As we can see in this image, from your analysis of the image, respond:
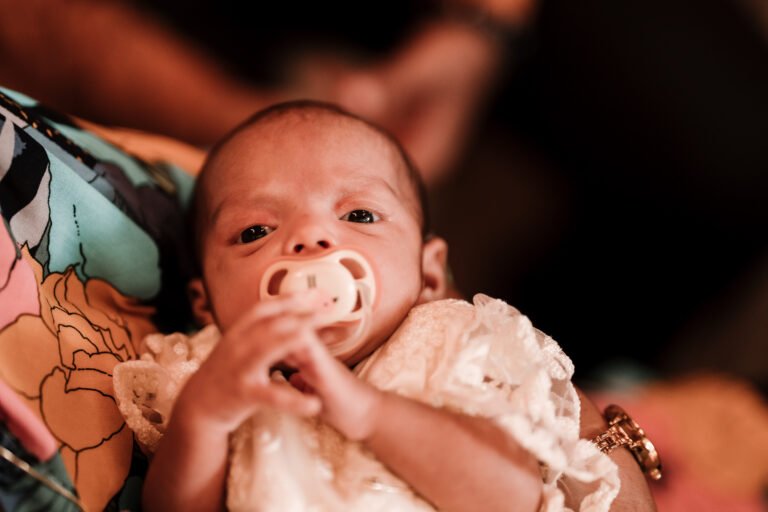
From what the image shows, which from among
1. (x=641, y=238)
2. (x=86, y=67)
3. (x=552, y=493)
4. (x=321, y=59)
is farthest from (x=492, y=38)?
(x=552, y=493)

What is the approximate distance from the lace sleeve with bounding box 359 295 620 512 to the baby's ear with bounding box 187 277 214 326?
0.30 m

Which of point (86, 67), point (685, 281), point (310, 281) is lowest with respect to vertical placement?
point (86, 67)

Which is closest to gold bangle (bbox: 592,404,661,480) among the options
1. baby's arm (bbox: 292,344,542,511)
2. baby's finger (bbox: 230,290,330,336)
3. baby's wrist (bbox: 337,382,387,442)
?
baby's arm (bbox: 292,344,542,511)

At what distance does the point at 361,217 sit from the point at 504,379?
0.93 ft

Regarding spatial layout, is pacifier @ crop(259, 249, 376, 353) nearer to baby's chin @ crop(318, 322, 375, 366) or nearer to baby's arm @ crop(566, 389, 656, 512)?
baby's chin @ crop(318, 322, 375, 366)

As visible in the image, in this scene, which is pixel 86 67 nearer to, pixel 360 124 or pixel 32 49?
pixel 32 49

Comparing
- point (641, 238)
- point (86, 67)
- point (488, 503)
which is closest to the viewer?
point (488, 503)

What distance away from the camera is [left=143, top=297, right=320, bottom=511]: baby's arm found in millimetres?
612

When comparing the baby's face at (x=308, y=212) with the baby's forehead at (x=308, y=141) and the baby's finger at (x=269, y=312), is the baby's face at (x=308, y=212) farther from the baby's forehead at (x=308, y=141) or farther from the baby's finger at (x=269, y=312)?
the baby's finger at (x=269, y=312)

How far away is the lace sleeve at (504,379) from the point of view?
0.71 meters

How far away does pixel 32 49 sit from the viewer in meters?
1.67

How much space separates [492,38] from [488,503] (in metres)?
1.71

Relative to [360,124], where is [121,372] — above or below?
below

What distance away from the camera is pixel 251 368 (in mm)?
615
